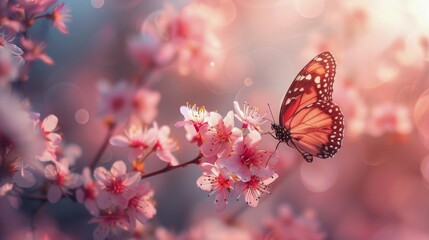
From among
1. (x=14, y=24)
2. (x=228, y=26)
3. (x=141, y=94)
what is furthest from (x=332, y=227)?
(x=14, y=24)

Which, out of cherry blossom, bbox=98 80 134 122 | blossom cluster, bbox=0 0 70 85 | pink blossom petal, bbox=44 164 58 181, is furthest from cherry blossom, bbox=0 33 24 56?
cherry blossom, bbox=98 80 134 122

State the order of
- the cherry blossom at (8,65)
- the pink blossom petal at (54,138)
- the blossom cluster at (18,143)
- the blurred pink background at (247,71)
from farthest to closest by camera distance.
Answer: the blurred pink background at (247,71), the pink blossom petal at (54,138), the cherry blossom at (8,65), the blossom cluster at (18,143)

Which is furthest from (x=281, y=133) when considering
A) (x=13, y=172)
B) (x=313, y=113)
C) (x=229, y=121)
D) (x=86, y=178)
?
(x=13, y=172)

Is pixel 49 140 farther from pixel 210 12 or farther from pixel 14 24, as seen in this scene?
pixel 210 12

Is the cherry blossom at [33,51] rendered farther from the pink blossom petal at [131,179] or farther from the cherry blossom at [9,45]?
the pink blossom petal at [131,179]

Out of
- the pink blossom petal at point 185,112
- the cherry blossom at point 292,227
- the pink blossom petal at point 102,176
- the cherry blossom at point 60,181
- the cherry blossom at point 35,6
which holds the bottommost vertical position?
the cherry blossom at point 292,227

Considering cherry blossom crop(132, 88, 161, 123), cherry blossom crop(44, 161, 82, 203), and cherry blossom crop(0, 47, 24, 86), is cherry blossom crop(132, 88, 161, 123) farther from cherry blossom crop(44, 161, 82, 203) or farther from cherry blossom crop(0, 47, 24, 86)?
cherry blossom crop(0, 47, 24, 86)

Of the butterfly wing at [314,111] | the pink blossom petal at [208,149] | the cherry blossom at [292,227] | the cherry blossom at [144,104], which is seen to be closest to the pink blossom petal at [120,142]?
the pink blossom petal at [208,149]
